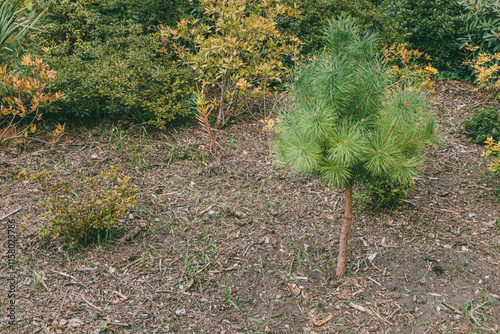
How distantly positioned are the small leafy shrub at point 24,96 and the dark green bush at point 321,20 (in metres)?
2.96

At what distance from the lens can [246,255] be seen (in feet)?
10.2

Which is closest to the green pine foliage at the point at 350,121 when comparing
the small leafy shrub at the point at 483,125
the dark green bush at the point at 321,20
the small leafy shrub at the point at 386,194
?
the small leafy shrub at the point at 386,194

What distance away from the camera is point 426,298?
274cm

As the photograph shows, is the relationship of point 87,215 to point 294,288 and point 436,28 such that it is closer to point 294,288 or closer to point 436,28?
point 294,288

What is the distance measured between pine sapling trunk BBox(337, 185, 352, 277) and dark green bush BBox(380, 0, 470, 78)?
3781 millimetres

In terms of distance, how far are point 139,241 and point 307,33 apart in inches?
141

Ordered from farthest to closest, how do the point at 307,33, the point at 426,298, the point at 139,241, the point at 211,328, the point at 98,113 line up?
the point at 307,33 → the point at 98,113 → the point at 139,241 → the point at 426,298 → the point at 211,328

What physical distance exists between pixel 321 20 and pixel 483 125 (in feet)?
7.71

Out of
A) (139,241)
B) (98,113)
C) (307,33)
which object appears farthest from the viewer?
(307,33)

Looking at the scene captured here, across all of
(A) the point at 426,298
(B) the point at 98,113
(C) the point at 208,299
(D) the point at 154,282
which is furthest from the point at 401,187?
(B) the point at 98,113

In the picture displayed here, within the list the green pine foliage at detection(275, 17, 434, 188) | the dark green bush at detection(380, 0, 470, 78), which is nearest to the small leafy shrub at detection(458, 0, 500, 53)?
the dark green bush at detection(380, 0, 470, 78)

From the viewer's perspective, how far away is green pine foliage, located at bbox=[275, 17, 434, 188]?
2.29 m

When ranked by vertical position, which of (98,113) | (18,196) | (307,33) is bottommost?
(18,196)

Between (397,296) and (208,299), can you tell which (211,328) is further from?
(397,296)
